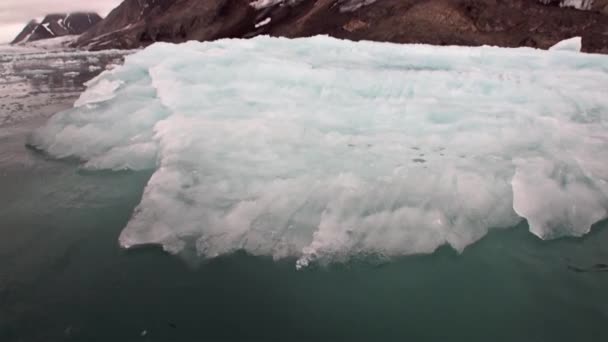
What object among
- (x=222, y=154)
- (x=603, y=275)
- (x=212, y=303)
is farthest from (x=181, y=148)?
(x=603, y=275)

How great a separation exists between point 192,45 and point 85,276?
25.3 ft

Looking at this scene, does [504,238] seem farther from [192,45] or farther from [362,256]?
[192,45]

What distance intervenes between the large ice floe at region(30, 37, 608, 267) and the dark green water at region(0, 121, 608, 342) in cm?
25

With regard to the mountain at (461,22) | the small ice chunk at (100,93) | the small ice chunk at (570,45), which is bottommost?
the mountain at (461,22)

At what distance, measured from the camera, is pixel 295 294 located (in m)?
3.78

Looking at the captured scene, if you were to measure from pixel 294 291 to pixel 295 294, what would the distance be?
0.12 ft

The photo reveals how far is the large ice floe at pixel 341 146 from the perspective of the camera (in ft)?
15.1

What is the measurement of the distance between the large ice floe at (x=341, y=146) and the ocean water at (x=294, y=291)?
0.69 ft

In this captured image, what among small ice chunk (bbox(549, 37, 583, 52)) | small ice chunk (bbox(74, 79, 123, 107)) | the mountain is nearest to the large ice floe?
small ice chunk (bbox(74, 79, 123, 107))

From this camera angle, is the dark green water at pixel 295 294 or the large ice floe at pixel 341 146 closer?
the dark green water at pixel 295 294

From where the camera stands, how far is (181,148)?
19.5 feet

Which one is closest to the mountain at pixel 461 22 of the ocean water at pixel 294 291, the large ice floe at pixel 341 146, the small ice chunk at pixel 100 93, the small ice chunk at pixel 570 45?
the small ice chunk at pixel 570 45

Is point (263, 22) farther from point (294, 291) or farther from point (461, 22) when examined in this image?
point (294, 291)

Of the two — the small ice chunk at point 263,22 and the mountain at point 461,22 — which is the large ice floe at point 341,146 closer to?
the mountain at point 461,22
